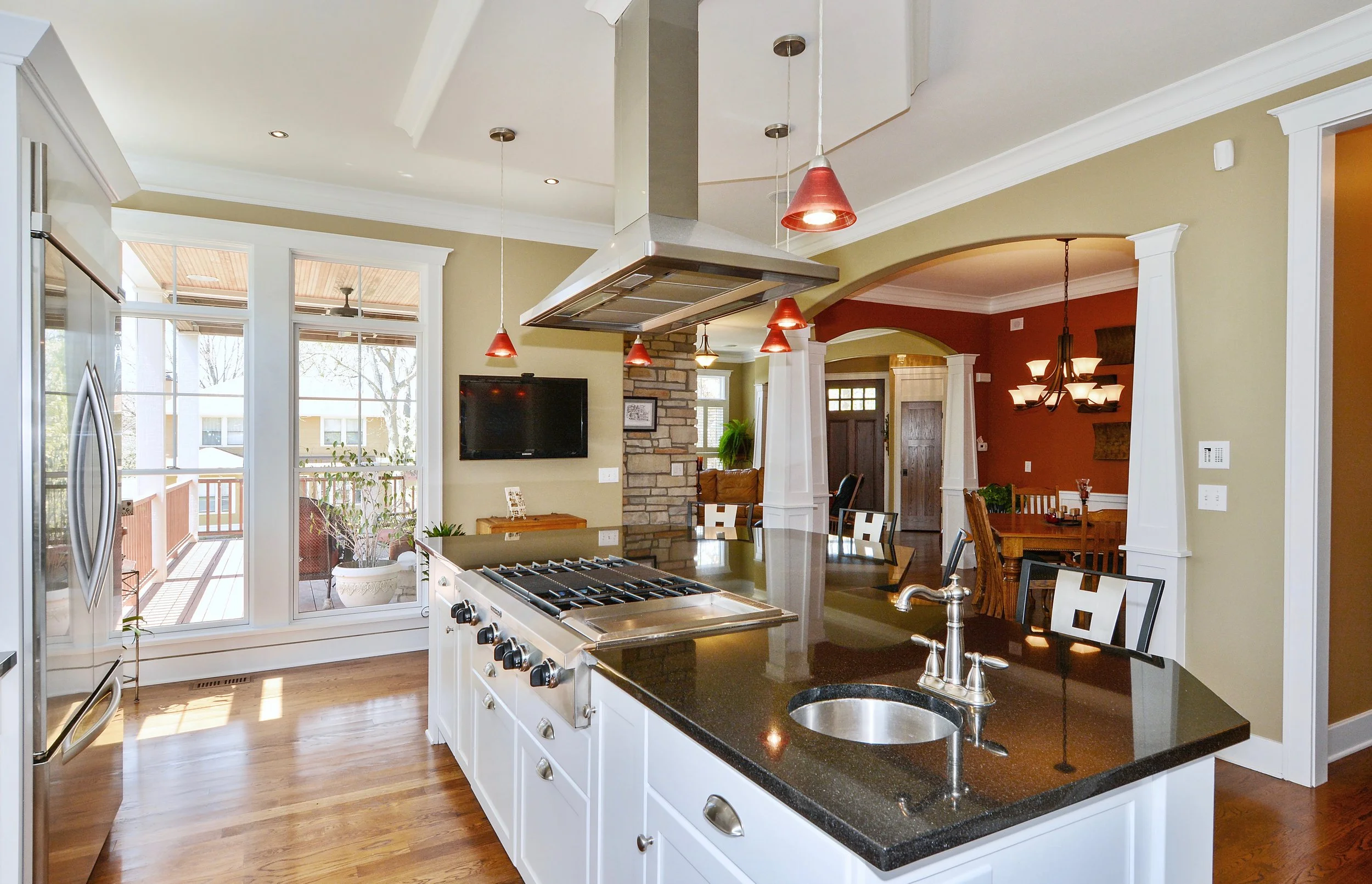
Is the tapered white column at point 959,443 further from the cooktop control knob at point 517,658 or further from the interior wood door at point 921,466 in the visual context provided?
the cooktop control knob at point 517,658

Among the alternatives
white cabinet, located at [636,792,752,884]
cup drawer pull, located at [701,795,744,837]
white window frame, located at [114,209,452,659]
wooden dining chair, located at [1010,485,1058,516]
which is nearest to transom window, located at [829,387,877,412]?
wooden dining chair, located at [1010,485,1058,516]

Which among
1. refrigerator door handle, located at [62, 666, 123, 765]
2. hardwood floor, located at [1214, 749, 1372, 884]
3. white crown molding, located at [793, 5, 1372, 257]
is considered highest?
white crown molding, located at [793, 5, 1372, 257]

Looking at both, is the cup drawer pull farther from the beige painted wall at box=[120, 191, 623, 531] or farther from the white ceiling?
the beige painted wall at box=[120, 191, 623, 531]

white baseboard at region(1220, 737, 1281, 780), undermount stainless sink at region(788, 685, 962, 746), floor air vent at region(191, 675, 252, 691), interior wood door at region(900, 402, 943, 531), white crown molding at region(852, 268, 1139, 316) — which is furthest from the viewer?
interior wood door at region(900, 402, 943, 531)

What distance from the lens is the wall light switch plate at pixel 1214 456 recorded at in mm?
3014

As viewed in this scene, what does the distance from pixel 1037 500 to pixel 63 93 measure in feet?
21.3

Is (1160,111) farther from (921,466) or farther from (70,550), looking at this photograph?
(921,466)

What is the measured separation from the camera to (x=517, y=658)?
71.4 inches

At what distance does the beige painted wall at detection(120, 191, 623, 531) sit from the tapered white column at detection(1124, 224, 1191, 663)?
135 inches

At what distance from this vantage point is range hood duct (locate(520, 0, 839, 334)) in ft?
6.50

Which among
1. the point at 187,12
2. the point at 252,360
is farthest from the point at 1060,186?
the point at 252,360

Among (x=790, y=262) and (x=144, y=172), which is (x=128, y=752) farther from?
(x=790, y=262)

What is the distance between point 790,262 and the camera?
6.81 feet

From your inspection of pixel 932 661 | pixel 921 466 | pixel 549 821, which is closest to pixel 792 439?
pixel 549 821
